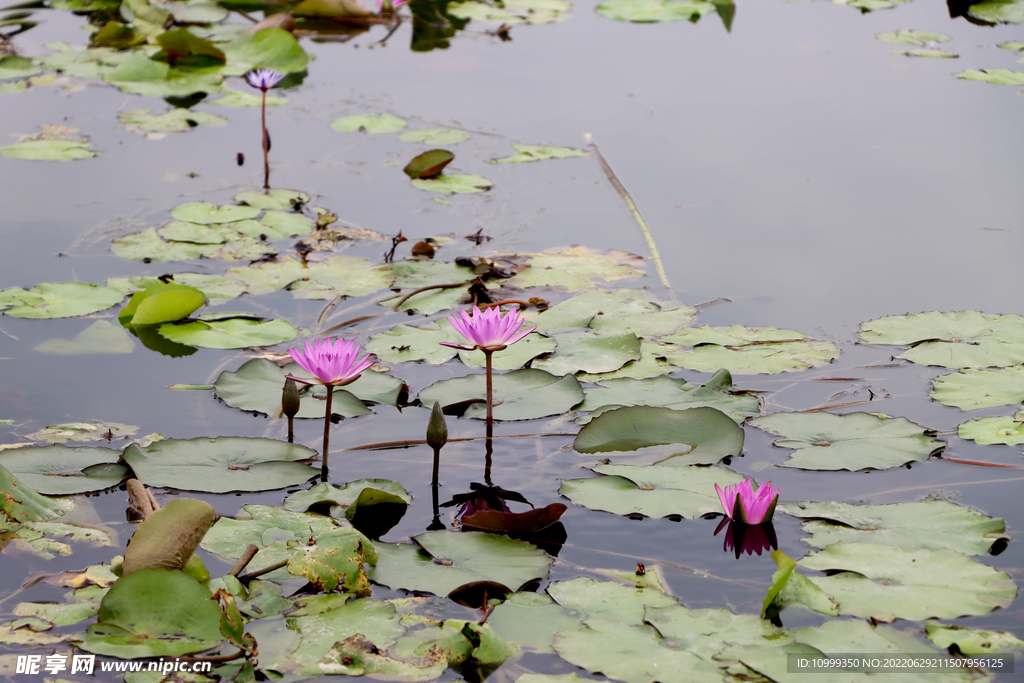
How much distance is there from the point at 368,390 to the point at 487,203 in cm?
147

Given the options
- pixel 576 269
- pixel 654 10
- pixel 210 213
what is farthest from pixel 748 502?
pixel 654 10

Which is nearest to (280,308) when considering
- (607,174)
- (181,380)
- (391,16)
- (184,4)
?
(181,380)

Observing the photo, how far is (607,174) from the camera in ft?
12.2

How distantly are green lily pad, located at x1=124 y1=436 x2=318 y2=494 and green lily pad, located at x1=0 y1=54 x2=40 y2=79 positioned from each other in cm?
404

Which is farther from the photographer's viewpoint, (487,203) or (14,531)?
(487,203)

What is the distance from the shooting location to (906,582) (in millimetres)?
1531

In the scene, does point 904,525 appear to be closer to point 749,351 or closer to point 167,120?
point 749,351

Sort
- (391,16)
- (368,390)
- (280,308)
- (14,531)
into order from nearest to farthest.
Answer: (14,531) < (368,390) < (280,308) < (391,16)

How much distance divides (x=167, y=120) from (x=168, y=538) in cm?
341

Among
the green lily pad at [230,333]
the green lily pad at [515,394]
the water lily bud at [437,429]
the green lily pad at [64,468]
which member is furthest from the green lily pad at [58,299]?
the water lily bud at [437,429]

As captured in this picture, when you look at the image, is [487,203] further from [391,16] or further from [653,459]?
[391,16]

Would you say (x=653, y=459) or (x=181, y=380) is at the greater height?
(x=653, y=459)

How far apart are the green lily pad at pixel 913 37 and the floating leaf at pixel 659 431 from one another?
4763 mm

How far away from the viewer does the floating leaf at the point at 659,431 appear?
199cm
